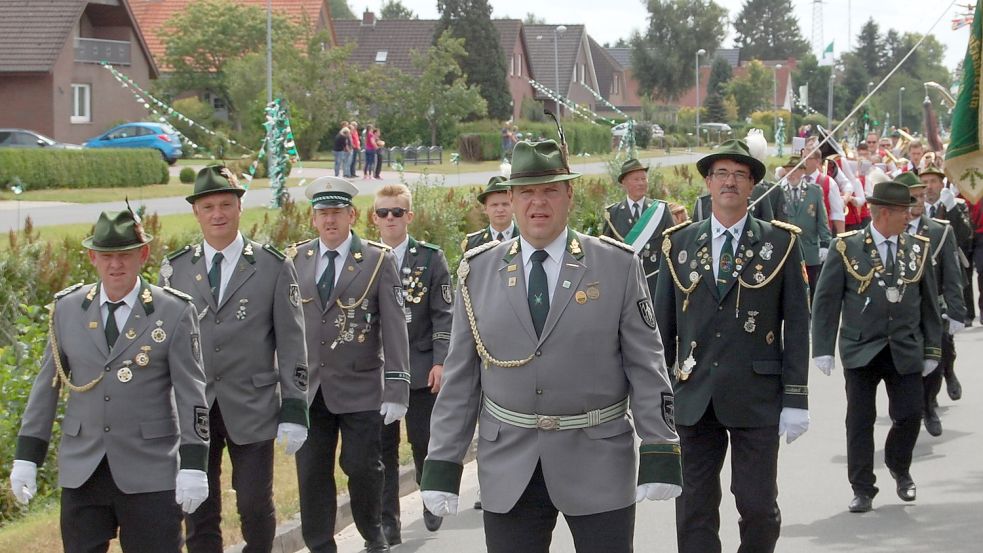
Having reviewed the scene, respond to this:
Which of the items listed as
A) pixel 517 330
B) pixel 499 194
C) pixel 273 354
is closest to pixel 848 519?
pixel 499 194

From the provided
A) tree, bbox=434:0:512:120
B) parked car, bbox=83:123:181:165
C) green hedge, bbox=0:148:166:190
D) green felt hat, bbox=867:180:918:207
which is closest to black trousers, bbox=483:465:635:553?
green felt hat, bbox=867:180:918:207

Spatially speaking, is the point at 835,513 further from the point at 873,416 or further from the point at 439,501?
the point at 439,501

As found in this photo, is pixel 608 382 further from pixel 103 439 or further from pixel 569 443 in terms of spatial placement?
pixel 103 439

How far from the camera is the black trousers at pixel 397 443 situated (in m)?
8.65

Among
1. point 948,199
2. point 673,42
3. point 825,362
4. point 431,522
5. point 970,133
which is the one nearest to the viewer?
point 431,522

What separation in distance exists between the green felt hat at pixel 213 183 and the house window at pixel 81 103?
49981mm

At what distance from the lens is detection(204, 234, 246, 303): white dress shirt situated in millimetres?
7090

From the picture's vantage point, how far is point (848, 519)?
8.91 metres

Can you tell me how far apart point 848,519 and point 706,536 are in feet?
8.03

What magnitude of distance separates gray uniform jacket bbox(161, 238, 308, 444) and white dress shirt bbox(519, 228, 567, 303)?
6.66 ft

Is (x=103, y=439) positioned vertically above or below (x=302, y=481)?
above

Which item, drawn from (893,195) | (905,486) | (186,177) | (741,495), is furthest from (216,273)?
(186,177)

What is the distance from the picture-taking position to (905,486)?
931cm

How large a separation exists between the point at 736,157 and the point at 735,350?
3.06 ft
